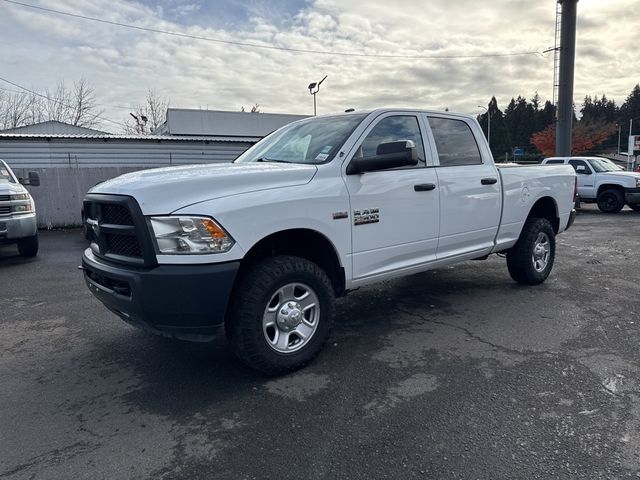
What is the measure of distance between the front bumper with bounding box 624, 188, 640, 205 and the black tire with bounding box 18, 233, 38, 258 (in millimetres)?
16221

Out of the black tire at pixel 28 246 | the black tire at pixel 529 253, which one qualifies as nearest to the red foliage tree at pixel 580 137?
the black tire at pixel 529 253

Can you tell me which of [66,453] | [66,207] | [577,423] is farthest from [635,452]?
[66,207]

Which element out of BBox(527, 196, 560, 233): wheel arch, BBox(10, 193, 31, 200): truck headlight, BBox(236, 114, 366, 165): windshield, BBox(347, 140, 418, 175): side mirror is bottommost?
BBox(527, 196, 560, 233): wheel arch

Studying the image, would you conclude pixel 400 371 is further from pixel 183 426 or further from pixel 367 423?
pixel 183 426

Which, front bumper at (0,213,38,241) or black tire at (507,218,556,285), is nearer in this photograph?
black tire at (507,218,556,285)

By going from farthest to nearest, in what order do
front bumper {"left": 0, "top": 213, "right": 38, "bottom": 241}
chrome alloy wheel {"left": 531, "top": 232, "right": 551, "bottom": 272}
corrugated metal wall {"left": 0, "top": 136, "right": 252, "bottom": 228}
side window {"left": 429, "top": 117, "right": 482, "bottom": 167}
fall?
corrugated metal wall {"left": 0, "top": 136, "right": 252, "bottom": 228}, front bumper {"left": 0, "top": 213, "right": 38, "bottom": 241}, chrome alloy wheel {"left": 531, "top": 232, "right": 551, "bottom": 272}, side window {"left": 429, "top": 117, "right": 482, "bottom": 167}

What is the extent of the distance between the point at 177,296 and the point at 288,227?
89 centimetres

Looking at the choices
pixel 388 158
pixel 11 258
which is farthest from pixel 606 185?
pixel 11 258

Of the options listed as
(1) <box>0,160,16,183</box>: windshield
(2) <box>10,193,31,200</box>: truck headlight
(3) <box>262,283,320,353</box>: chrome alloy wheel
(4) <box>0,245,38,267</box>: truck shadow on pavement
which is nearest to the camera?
(3) <box>262,283,320,353</box>: chrome alloy wheel

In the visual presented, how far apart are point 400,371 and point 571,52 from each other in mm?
20370

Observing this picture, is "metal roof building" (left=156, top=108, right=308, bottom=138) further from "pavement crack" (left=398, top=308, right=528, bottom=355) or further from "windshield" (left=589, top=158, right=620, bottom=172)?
"pavement crack" (left=398, top=308, right=528, bottom=355)

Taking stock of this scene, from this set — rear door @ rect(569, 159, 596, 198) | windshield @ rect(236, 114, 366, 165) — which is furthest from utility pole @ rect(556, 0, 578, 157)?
windshield @ rect(236, 114, 366, 165)

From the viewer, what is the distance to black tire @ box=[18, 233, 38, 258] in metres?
8.36

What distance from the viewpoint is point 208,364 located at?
12.4 feet
